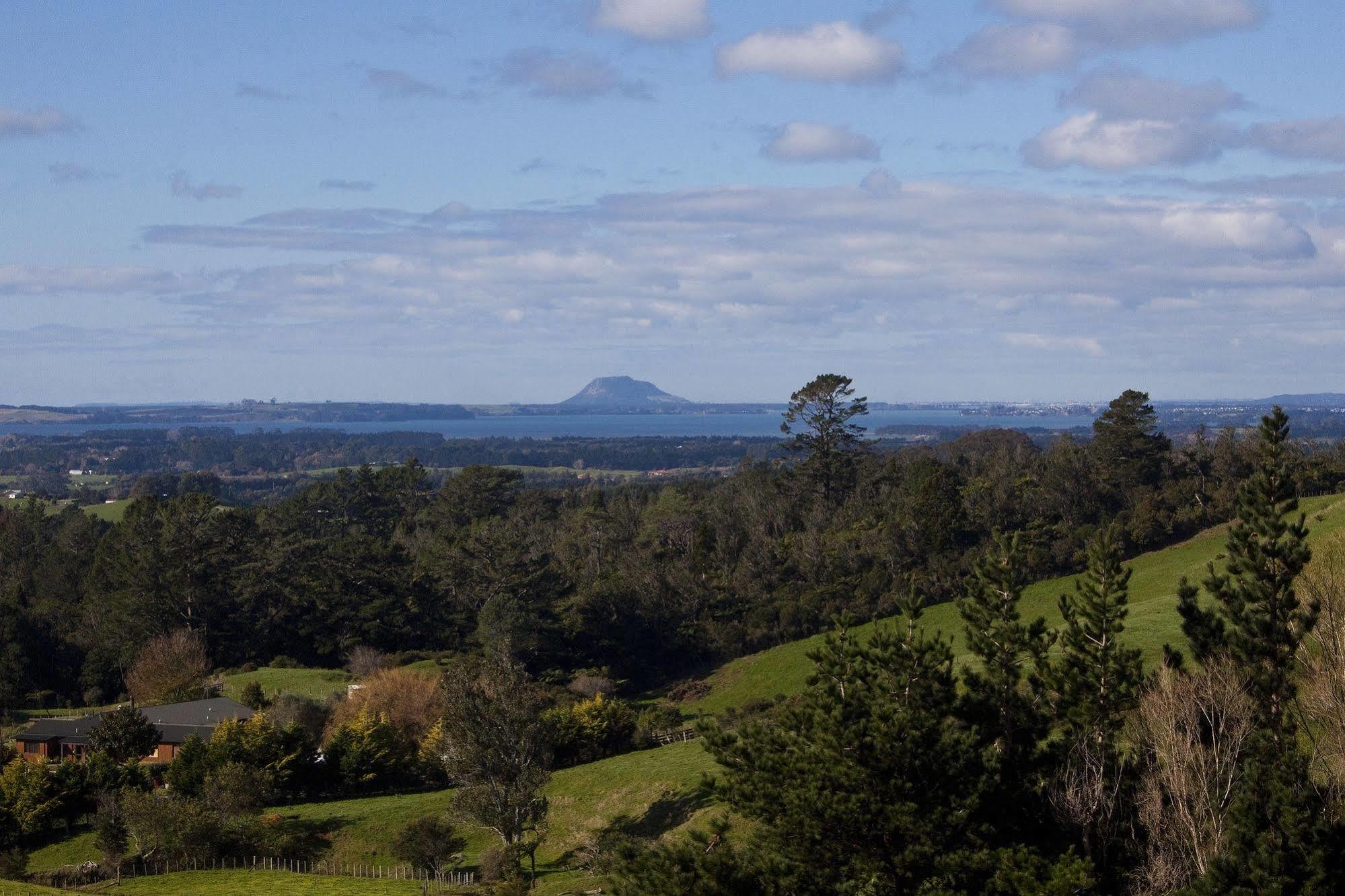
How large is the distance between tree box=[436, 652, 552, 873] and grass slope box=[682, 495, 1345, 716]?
13124 mm

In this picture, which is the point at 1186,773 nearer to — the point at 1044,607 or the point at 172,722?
the point at 1044,607

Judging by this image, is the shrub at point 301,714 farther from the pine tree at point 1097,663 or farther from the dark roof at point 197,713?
the pine tree at point 1097,663

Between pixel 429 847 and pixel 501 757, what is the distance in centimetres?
282

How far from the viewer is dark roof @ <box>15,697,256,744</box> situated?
129 ft

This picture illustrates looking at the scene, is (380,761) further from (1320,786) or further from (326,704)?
(1320,786)

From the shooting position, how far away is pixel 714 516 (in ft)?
241

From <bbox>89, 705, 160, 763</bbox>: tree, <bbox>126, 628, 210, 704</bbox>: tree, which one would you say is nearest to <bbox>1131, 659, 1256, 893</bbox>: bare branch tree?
<bbox>89, 705, 160, 763</bbox>: tree

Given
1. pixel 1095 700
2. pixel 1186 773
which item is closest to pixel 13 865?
pixel 1095 700

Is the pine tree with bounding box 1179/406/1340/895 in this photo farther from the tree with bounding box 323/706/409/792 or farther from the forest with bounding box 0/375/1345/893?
the tree with bounding box 323/706/409/792

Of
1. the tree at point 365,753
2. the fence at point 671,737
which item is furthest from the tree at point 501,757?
the fence at point 671,737

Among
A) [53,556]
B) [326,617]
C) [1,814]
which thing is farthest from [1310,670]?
[53,556]

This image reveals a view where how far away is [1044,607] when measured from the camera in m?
48.7

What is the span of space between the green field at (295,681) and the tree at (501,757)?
16.8 meters

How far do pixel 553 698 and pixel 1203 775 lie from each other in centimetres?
2968
